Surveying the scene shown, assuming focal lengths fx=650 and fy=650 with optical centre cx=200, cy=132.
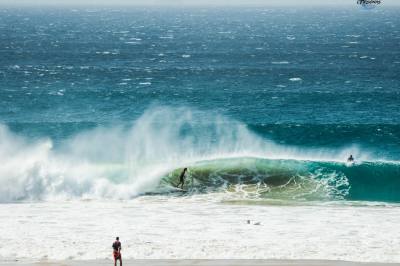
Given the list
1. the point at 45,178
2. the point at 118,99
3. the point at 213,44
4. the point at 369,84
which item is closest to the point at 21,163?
the point at 45,178

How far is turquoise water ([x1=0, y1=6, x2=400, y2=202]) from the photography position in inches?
1860

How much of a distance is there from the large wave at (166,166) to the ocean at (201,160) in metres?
0.14

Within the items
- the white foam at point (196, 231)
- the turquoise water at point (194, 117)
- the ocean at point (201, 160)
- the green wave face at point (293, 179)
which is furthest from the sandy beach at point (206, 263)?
the turquoise water at point (194, 117)

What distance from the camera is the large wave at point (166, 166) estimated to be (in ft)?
144

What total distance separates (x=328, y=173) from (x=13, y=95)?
47009 mm

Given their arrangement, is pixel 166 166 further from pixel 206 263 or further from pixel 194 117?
pixel 194 117

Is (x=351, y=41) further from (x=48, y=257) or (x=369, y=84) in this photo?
(x=48, y=257)

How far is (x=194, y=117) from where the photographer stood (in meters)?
70.0

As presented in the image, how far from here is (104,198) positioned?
141ft

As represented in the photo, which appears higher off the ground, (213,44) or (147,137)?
(213,44)

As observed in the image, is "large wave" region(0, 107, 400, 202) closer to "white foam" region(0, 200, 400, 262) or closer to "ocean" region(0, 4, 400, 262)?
"ocean" region(0, 4, 400, 262)

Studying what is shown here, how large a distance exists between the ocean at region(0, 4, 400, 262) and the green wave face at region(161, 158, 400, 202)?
0.49 feet

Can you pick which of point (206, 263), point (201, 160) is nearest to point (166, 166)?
point (201, 160)

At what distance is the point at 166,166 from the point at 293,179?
381 inches
